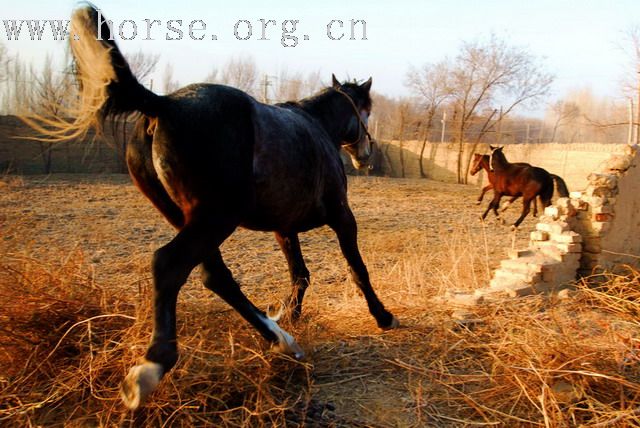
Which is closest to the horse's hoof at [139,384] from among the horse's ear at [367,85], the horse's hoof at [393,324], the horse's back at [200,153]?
the horse's back at [200,153]

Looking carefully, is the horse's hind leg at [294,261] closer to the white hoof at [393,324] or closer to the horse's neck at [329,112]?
the white hoof at [393,324]

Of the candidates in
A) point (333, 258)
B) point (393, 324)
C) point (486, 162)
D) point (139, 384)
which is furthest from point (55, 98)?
point (486, 162)

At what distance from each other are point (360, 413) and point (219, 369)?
2.55 feet

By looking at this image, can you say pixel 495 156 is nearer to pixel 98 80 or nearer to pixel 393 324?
pixel 393 324

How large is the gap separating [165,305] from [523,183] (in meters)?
11.8

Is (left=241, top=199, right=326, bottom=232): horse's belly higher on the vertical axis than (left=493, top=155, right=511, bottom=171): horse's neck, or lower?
higher

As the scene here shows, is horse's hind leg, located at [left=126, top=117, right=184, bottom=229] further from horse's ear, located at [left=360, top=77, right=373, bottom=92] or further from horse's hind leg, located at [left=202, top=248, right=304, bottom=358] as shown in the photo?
horse's ear, located at [left=360, top=77, right=373, bottom=92]

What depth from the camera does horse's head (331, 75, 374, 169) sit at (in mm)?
4676

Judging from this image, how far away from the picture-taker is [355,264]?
3959 mm

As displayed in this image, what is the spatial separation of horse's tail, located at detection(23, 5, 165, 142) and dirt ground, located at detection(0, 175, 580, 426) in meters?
1.09

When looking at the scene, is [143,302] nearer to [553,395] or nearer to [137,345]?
[137,345]

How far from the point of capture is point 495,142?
26.1m

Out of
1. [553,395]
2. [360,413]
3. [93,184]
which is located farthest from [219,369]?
[93,184]

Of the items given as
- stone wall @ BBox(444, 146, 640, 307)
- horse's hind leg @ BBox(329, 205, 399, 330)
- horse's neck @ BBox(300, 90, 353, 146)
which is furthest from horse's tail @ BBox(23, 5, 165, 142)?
stone wall @ BBox(444, 146, 640, 307)
